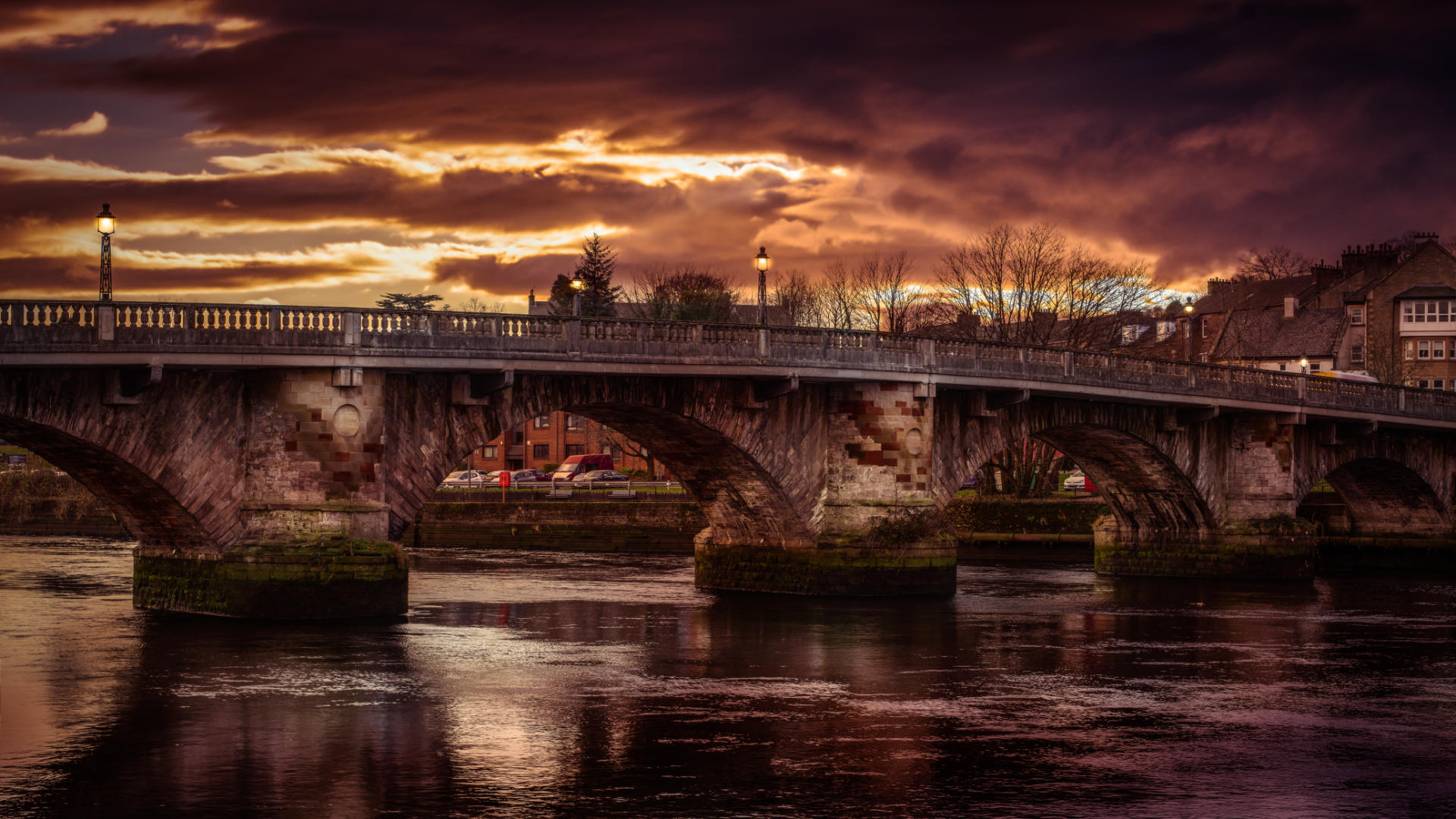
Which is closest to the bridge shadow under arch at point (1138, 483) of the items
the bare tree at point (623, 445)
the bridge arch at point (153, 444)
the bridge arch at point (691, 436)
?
the bridge arch at point (691, 436)

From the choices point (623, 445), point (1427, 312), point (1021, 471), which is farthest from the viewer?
point (623, 445)

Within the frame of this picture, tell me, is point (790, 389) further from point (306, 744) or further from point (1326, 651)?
point (306, 744)

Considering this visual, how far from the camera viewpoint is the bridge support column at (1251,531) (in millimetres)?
53250

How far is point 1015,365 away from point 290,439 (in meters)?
19.8

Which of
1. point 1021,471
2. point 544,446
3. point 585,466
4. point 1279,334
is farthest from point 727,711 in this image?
point 1279,334

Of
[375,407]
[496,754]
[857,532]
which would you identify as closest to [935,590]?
[857,532]

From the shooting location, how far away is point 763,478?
41344 millimetres

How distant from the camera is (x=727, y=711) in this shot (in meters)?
24.8

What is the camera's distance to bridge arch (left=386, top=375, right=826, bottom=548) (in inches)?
1364

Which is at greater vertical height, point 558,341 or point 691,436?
point 558,341

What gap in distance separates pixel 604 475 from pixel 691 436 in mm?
48684

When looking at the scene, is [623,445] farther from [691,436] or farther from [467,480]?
[691,436]

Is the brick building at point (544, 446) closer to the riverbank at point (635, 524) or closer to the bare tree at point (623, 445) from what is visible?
the bare tree at point (623, 445)

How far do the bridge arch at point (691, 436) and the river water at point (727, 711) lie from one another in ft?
8.07
